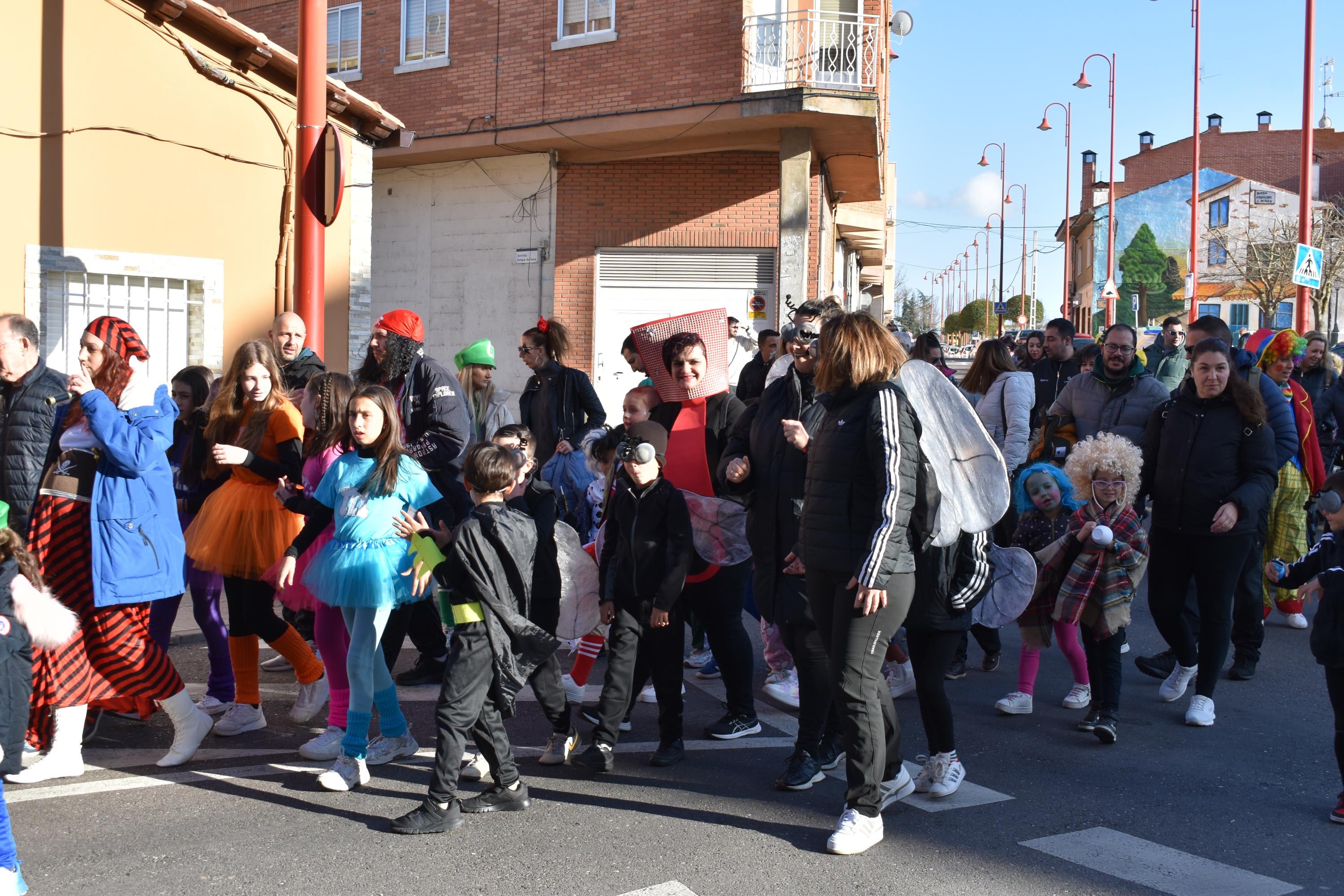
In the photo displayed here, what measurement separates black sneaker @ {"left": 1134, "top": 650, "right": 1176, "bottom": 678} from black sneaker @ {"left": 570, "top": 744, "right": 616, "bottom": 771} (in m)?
3.58

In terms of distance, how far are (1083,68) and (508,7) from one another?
2605cm

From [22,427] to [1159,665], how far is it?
623 centimetres

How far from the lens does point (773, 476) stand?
510cm

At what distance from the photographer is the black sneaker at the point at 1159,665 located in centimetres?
688

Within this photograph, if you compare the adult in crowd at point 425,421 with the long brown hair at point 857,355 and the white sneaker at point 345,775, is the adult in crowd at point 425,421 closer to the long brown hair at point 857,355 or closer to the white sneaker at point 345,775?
the white sneaker at point 345,775

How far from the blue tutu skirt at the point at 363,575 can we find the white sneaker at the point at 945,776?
2303mm

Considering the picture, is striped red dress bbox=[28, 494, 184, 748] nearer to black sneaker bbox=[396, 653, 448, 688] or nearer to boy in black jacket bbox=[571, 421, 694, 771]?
black sneaker bbox=[396, 653, 448, 688]

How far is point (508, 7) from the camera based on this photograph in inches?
727

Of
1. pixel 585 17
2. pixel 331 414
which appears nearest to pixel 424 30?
pixel 585 17

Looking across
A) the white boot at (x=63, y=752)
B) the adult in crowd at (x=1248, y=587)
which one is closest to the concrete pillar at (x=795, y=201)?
the adult in crowd at (x=1248, y=587)

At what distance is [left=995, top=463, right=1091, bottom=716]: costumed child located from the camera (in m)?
6.03

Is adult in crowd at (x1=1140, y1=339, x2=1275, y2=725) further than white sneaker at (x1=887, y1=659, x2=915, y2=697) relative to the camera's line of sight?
No

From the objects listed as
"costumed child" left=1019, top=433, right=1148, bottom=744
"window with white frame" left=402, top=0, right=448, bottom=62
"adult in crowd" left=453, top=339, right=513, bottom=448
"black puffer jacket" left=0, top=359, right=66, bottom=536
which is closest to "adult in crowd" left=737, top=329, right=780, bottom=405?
"adult in crowd" left=453, top=339, right=513, bottom=448

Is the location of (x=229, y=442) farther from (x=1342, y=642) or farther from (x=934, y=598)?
(x=1342, y=642)
